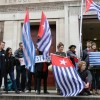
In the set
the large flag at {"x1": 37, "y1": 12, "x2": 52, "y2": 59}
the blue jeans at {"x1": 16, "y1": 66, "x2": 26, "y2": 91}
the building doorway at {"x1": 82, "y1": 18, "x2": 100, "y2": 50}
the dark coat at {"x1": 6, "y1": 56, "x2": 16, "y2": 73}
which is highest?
the building doorway at {"x1": 82, "y1": 18, "x2": 100, "y2": 50}

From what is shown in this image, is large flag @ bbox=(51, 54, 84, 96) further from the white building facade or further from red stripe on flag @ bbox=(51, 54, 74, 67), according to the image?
the white building facade

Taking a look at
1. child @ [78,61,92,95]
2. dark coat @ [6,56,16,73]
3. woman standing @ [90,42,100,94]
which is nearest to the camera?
child @ [78,61,92,95]

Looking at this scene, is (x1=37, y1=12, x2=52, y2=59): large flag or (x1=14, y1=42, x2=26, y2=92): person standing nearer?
(x1=37, y1=12, x2=52, y2=59): large flag

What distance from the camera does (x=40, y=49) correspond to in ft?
35.8

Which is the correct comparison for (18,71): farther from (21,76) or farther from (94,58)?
(94,58)

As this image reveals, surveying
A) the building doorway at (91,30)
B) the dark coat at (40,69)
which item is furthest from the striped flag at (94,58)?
the building doorway at (91,30)

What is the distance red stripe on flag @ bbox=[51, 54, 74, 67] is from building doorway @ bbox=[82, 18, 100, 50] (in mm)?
4558

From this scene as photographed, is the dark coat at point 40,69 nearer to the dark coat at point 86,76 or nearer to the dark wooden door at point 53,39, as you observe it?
the dark coat at point 86,76

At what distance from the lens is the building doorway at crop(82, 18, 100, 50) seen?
14.7 metres

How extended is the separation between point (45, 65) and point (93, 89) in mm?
1953

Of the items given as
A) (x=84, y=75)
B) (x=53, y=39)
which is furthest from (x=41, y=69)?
(x=53, y=39)

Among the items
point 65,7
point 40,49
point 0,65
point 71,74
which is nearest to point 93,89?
point 71,74

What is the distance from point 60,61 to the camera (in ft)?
33.9

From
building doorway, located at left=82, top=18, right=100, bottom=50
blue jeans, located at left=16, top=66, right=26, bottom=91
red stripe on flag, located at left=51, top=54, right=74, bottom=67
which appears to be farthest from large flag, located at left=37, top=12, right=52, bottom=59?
building doorway, located at left=82, top=18, right=100, bottom=50
